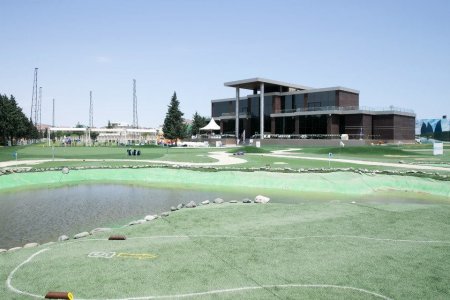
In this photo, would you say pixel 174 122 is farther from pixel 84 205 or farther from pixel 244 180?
pixel 84 205

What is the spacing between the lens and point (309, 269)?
859 cm

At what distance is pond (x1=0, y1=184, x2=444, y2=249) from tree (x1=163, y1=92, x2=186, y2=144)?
194 feet

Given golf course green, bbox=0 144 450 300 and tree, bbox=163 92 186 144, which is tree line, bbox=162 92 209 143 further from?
golf course green, bbox=0 144 450 300

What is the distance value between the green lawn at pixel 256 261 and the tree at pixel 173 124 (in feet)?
237

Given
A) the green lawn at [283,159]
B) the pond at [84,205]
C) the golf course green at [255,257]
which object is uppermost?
the green lawn at [283,159]

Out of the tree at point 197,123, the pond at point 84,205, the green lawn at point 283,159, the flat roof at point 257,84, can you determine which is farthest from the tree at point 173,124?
the pond at point 84,205

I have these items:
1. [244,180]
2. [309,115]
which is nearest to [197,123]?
[309,115]

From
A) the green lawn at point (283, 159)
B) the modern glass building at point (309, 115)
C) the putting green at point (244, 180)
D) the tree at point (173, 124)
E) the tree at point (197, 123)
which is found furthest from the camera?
the tree at point (197, 123)

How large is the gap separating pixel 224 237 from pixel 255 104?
78191mm

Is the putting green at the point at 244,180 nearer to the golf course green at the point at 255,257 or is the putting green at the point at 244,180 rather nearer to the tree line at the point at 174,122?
the golf course green at the point at 255,257

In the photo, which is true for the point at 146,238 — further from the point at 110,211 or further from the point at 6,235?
the point at 110,211

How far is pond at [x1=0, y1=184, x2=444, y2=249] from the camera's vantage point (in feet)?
46.7

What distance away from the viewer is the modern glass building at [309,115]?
73.2 metres

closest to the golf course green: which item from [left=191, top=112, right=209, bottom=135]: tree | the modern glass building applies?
the modern glass building
